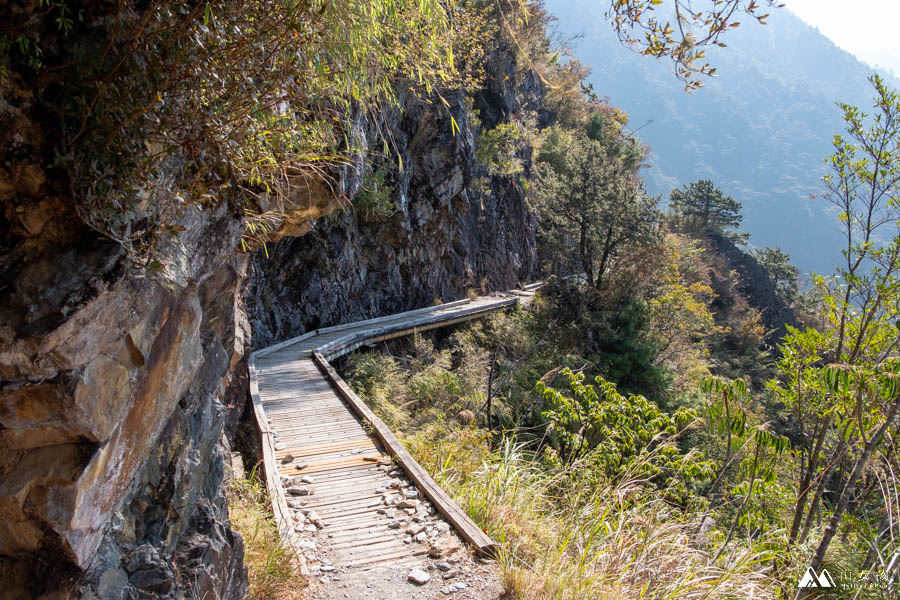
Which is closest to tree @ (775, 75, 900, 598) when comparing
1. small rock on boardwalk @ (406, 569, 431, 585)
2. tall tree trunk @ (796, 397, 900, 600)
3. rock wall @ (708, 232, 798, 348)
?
tall tree trunk @ (796, 397, 900, 600)

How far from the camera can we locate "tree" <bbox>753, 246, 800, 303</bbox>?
4044cm

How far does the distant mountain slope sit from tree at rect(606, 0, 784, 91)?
13538 cm

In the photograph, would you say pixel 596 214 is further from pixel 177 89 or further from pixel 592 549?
pixel 177 89

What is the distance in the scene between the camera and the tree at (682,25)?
200 cm

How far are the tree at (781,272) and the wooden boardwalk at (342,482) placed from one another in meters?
41.6

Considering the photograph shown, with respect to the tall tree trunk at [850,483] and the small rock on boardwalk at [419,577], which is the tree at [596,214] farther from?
the small rock on boardwalk at [419,577]

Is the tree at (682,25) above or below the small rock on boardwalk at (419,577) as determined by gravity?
above

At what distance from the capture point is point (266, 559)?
3.78 m

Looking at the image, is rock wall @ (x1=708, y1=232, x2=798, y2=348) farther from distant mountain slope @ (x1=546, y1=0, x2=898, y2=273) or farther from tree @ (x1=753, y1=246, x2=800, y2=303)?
distant mountain slope @ (x1=546, y1=0, x2=898, y2=273)

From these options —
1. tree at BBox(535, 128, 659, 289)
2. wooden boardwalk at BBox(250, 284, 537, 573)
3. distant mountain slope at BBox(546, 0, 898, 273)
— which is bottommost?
wooden boardwalk at BBox(250, 284, 537, 573)

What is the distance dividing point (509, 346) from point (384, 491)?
1271cm

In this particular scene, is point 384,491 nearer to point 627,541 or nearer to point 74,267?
point 627,541

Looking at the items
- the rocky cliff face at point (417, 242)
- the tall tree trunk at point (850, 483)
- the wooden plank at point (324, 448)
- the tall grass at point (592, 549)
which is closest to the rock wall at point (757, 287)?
the rocky cliff face at point (417, 242)

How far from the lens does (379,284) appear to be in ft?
56.2
